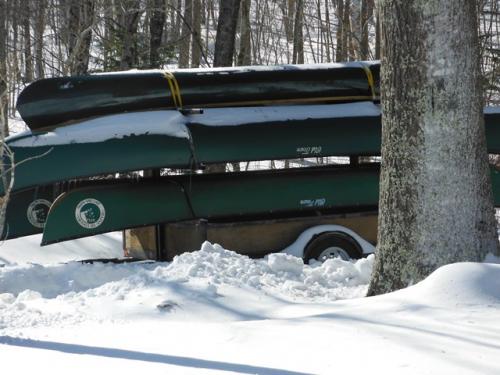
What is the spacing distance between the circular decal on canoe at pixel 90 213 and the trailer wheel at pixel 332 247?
252 cm

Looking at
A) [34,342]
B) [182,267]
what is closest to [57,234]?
[182,267]

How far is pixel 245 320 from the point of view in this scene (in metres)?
6.22

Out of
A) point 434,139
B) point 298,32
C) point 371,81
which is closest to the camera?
point 434,139

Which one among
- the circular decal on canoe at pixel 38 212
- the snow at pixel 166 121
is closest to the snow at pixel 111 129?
the snow at pixel 166 121

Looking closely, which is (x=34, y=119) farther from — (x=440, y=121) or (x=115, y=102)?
(x=440, y=121)

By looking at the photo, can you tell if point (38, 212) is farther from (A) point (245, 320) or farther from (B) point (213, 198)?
(A) point (245, 320)

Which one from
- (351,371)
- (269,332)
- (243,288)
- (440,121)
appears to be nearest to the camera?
(351,371)

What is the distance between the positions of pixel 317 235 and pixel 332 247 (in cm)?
26

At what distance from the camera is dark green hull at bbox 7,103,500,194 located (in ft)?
30.7

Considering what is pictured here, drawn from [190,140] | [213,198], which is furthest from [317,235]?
[190,140]

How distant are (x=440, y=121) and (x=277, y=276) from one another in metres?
2.43

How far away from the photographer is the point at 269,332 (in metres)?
5.25

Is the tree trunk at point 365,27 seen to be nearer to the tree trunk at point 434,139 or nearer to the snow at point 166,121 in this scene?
the snow at point 166,121

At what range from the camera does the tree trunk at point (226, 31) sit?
1506 centimetres
